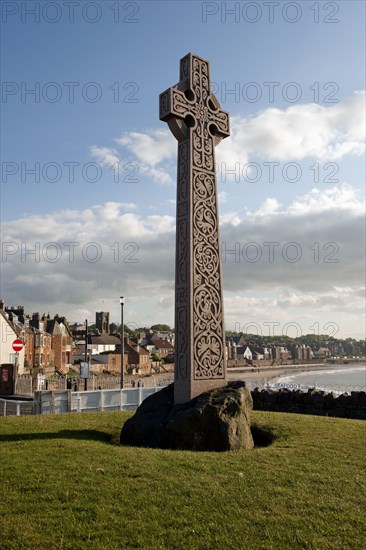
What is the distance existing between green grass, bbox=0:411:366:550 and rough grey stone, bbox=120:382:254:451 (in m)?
0.71

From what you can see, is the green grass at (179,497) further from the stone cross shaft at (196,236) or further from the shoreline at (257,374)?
the shoreline at (257,374)

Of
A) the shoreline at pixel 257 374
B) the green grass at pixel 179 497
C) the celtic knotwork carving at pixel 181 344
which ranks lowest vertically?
the shoreline at pixel 257 374

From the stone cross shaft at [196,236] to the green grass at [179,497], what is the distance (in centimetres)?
229

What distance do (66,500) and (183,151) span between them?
8.01 m

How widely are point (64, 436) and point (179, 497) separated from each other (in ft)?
14.5

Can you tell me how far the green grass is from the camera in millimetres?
4242

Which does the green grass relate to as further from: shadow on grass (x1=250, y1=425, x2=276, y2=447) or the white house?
the white house

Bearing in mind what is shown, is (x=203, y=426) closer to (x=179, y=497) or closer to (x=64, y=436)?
(x=64, y=436)

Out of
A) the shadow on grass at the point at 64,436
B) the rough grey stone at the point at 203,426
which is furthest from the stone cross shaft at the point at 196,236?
the shadow on grass at the point at 64,436

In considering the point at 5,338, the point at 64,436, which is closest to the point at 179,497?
the point at 64,436

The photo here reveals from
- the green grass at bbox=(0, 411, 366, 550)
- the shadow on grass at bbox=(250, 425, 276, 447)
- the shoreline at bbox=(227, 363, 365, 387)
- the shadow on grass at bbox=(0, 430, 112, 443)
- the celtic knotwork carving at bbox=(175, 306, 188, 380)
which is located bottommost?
the shoreline at bbox=(227, 363, 365, 387)

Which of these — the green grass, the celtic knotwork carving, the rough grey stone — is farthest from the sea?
the green grass

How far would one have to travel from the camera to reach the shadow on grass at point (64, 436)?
8.88m

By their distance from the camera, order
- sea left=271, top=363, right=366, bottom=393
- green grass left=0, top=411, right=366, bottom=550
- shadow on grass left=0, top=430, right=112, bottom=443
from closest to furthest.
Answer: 1. green grass left=0, top=411, right=366, bottom=550
2. shadow on grass left=0, top=430, right=112, bottom=443
3. sea left=271, top=363, right=366, bottom=393
